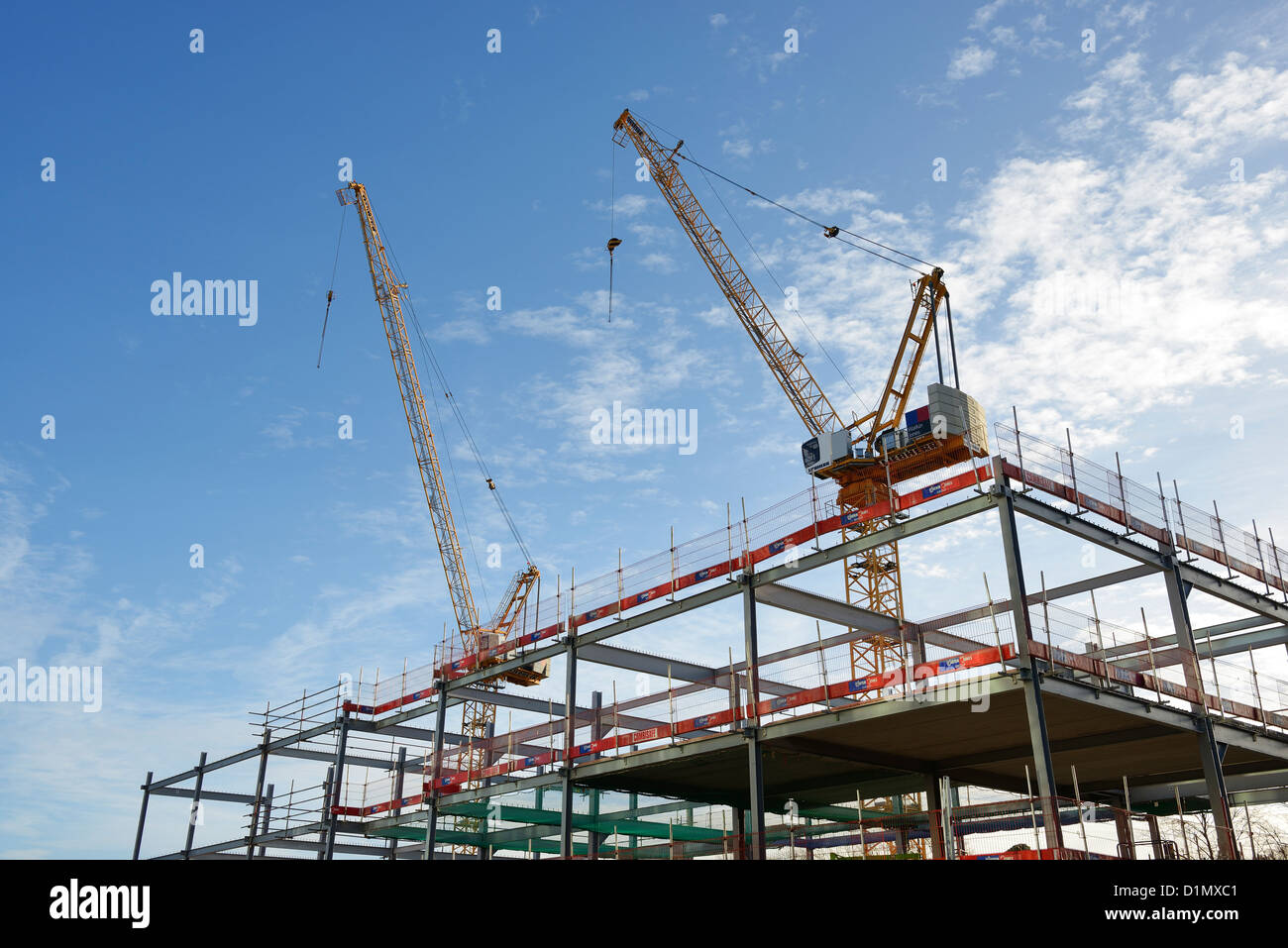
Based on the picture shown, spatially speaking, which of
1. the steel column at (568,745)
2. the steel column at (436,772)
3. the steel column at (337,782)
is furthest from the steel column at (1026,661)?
the steel column at (337,782)

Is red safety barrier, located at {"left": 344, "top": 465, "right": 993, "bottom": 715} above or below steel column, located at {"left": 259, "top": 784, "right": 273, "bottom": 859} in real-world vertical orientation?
above

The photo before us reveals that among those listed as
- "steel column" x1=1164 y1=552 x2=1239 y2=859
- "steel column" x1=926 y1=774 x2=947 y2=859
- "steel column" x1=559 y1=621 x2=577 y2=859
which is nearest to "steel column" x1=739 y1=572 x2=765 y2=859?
"steel column" x1=926 y1=774 x2=947 y2=859

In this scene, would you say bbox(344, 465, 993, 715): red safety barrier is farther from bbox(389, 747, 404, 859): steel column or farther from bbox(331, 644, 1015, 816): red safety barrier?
bbox(389, 747, 404, 859): steel column

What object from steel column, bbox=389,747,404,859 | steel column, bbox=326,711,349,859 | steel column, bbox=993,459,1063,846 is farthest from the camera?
steel column, bbox=389,747,404,859

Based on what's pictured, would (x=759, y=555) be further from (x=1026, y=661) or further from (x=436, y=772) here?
(x=436, y=772)

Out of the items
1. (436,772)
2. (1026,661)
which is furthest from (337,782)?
(1026,661)

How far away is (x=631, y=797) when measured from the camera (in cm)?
3750

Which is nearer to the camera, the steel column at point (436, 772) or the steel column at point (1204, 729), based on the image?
the steel column at point (1204, 729)

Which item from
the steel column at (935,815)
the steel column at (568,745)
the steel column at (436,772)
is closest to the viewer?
the steel column at (935,815)

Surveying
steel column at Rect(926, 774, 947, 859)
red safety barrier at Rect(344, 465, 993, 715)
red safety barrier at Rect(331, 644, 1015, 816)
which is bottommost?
steel column at Rect(926, 774, 947, 859)

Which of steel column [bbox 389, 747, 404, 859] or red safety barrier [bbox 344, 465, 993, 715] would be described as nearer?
red safety barrier [bbox 344, 465, 993, 715]

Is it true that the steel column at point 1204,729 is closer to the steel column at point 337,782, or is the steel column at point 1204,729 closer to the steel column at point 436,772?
the steel column at point 436,772
